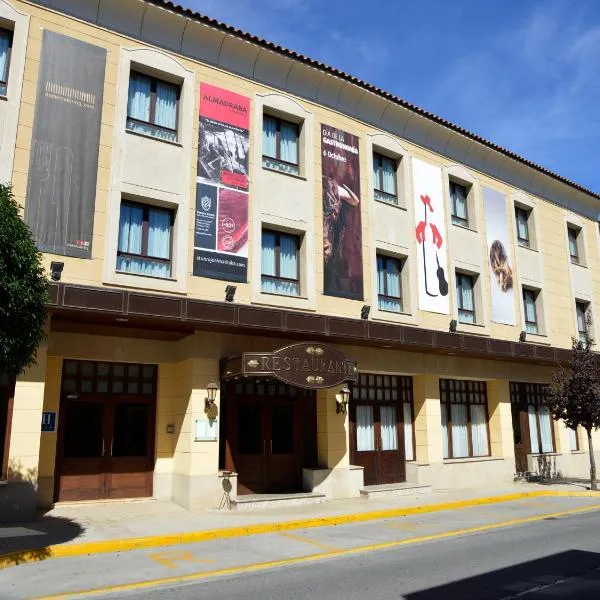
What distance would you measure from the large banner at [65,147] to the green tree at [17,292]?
3.95 m

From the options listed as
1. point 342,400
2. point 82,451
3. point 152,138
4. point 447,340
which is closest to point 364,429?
point 342,400

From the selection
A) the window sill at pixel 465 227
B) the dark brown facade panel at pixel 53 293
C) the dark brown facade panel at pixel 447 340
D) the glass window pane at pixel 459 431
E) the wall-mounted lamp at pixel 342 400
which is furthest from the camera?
the window sill at pixel 465 227

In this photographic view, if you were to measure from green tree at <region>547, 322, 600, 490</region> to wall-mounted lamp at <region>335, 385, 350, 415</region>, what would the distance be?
8.01 m

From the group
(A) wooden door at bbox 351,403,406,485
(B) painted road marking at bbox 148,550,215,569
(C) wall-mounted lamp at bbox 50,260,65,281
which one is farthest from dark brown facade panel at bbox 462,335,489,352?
(C) wall-mounted lamp at bbox 50,260,65,281

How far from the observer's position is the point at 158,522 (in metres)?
12.3

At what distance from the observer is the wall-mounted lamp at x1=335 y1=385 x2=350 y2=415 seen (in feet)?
53.4

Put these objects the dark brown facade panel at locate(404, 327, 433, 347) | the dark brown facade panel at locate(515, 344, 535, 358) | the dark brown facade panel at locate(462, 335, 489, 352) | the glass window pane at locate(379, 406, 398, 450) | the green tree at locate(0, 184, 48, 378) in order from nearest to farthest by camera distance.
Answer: the green tree at locate(0, 184, 48, 378)
the dark brown facade panel at locate(404, 327, 433, 347)
the glass window pane at locate(379, 406, 398, 450)
the dark brown facade panel at locate(462, 335, 489, 352)
the dark brown facade panel at locate(515, 344, 535, 358)

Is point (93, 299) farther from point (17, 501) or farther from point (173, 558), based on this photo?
point (173, 558)

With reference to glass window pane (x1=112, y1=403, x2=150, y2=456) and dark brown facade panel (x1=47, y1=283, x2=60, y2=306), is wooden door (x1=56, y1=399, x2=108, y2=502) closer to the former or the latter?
glass window pane (x1=112, y1=403, x2=150, y2=456)

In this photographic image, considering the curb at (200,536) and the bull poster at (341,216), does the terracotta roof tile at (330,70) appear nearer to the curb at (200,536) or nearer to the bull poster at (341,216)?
the bull poster at (341,216)

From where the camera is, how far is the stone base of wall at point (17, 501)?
37.8 feet

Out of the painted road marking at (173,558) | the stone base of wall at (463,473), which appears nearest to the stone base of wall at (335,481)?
the stone base of wall at (463,473)

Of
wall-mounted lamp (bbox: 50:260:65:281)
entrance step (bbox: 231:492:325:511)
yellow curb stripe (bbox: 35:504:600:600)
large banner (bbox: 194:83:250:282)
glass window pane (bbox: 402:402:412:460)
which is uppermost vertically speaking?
large banner (bbox: 194:83:250:282)

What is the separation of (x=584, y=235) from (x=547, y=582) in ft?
72.0
